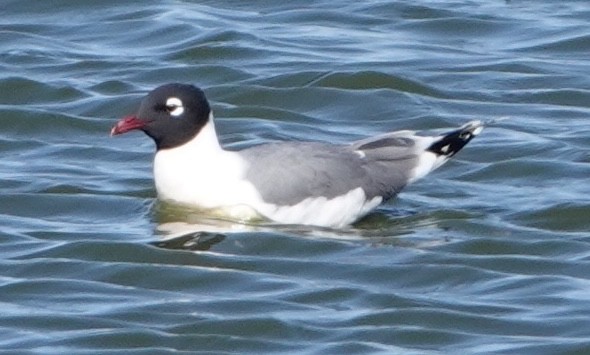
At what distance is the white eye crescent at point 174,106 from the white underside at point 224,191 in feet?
0.72

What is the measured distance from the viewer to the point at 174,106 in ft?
43.4

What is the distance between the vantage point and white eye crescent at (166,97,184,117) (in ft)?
43.3

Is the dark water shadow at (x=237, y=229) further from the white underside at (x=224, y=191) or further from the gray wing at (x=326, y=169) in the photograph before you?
the gray wing at (x=326, y=169)

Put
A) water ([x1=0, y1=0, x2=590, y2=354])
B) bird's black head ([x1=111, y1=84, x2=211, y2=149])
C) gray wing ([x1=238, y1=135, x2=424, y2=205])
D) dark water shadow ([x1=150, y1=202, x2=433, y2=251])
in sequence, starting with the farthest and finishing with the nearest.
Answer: bird's black head ([x1=111, y1=84, x2=211, y2=149]) < gray wing ([x1=238, y1=135, x2=424, y2=205]) < dark water shadow ([x1=150, y1=202, x2=433, y2=251]) < water ([x1=0, y1=0, x2=590, y2=354])

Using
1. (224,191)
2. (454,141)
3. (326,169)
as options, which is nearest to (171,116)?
(224,191)

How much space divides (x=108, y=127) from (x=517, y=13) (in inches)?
189

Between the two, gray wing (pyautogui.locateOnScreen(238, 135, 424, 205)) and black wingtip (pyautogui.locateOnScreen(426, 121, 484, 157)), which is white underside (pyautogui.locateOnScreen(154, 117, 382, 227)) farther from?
black wingtip (pyautogui.locateOnScreen(426, 121, 484, 157))

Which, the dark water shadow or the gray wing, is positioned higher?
the gray wing

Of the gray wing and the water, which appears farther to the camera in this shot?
the gray wing

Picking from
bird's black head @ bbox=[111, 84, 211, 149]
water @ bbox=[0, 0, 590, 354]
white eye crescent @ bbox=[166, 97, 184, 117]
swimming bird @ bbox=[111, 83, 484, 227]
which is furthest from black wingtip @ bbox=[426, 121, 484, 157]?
white eye crescent @ bbox=[166, 97, 184, 117]

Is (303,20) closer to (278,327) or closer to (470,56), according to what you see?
(470,56)

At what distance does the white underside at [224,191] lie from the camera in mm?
12945

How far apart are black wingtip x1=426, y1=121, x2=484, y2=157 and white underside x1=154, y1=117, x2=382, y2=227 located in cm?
67

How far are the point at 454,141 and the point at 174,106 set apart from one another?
75.8 inches
